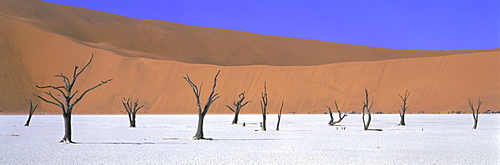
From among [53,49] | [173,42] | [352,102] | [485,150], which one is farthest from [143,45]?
[485,150]

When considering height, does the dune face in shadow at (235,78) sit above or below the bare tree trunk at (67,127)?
above

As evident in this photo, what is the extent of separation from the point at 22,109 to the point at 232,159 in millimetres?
48105

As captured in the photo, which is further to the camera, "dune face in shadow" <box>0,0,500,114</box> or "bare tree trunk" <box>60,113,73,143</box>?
"dune face in shadow" <box>0,0,500,114</box>

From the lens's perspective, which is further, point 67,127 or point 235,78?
point 235,78

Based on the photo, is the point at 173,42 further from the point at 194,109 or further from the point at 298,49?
Answer: the point at 194,109

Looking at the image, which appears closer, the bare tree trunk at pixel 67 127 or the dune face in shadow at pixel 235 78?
the bare tree trunk at pixel 67 127

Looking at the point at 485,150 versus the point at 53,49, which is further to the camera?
the point at 53,49

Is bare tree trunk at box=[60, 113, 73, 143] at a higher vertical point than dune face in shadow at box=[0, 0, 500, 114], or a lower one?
lower

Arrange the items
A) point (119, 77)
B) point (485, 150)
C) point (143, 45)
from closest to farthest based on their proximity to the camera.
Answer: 1. point (485, 150)
2. point (119, 77)
3. point (143, 45)

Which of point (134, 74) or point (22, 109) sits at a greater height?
point (134, 74)

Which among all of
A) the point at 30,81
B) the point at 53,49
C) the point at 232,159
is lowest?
the point at 232,159

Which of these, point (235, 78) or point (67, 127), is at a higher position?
point (235, 78)

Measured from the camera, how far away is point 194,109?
58.8 metres

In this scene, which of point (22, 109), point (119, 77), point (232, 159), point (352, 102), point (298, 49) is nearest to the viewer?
point (232, 159)
